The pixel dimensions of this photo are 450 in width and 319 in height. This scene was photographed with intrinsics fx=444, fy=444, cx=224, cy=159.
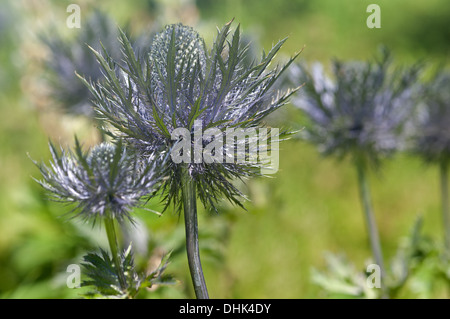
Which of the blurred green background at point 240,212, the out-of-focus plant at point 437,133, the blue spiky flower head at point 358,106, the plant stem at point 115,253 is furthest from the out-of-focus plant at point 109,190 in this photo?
the out-of-focus plant at point 437,133

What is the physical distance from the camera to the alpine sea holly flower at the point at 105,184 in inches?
25.6

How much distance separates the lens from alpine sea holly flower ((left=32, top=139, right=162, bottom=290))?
25.6 inches

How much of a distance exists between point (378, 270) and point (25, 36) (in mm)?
2152

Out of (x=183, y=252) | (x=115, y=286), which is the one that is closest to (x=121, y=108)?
(x=115, y=286)

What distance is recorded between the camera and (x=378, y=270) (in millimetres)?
1093

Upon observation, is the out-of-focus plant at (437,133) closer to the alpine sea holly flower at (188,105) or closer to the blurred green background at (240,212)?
the blurred green background at (240,212)

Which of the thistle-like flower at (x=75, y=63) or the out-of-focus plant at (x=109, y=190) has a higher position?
the thistle-like flower at (x=75, y=63)

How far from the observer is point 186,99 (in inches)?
26.2

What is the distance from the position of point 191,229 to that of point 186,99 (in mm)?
198

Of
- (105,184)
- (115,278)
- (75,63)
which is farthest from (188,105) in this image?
(75,63)

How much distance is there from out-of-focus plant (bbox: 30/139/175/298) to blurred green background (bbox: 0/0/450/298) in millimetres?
395

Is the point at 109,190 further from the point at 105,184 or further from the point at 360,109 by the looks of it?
the point at 360,109

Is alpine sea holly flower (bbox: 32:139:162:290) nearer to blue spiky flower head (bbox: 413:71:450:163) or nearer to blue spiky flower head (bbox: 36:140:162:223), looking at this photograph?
blue spiky flower head (bbox: 36:140:162:223)
